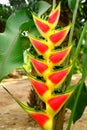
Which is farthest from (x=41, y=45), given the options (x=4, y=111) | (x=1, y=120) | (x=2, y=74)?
(x=4, y=111)

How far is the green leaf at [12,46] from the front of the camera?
1.17m

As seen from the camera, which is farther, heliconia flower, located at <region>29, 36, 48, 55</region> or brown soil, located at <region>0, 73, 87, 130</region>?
brown soil, located at <region>0, 73, 87, 130</region>

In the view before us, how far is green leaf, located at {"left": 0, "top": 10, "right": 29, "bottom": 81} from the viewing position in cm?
117

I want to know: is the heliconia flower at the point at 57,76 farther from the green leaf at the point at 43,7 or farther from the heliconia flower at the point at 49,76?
the green leaf at the point at 43,7

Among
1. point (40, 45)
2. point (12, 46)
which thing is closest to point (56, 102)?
point (40, 45)

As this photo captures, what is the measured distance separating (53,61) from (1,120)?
127 inches

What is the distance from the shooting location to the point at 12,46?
4.14 feet

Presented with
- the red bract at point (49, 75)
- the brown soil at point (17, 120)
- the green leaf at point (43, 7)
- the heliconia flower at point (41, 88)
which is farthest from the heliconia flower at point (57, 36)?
the brown soil at point (17, 120)

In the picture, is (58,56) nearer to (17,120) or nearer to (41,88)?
(41,88)

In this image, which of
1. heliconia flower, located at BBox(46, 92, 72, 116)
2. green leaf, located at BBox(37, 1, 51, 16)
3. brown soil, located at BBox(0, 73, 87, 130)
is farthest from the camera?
brown soil, located at BBox(0, 73, 87, 130)

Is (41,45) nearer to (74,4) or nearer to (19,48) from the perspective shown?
(19,48)

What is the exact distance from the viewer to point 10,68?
116cm

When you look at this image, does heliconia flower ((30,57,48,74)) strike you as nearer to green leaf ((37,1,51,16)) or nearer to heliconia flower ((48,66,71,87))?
heliconia flower ((48,66,71,87))

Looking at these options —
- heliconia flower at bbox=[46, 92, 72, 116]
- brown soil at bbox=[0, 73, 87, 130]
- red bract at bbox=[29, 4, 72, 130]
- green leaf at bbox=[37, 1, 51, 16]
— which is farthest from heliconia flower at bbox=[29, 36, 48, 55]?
brown soil at bbox=[0, 73, 87, 130]
